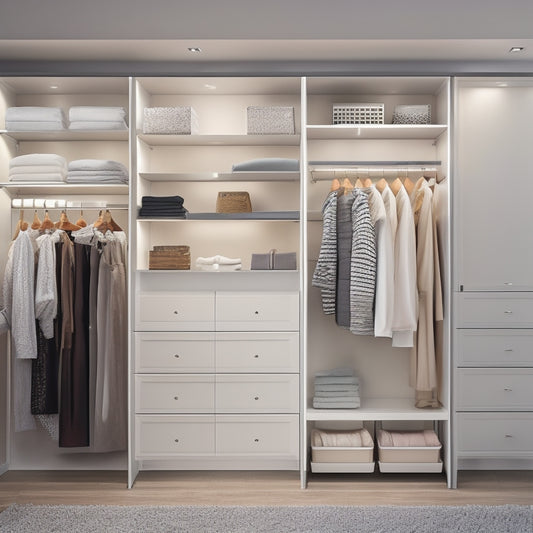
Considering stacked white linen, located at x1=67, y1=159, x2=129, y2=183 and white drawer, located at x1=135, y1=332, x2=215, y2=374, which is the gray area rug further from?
stacked white linen, located at x1=67, y1=159, x2=129, y2=183

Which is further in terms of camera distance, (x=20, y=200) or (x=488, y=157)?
(x=20, y=200)

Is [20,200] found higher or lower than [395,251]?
higher

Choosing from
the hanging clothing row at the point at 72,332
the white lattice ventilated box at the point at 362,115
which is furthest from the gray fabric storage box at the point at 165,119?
the white lattice ventilated box at the point at 362,115

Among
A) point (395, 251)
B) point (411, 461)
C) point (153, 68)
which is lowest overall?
point (411, 461)

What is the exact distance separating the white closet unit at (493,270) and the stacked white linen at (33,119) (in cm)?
243

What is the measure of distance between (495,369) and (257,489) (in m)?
1.57

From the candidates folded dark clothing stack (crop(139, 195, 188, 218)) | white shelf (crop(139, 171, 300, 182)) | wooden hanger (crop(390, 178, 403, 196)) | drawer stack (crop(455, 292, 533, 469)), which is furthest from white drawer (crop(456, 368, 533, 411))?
folded dark clothing stack (crop(139, 195, 188, 218))

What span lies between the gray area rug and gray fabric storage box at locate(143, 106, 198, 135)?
2.18m

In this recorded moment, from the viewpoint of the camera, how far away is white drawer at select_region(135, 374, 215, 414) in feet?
13.2

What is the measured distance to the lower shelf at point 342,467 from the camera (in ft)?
13.2

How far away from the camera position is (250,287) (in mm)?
4059

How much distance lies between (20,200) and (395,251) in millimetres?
2377

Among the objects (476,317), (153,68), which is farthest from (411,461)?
(153,68)

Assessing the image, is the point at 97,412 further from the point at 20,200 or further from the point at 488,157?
the point at 488,157
